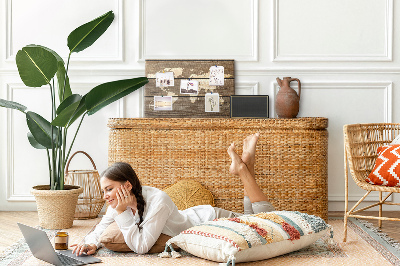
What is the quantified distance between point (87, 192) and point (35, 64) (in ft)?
3.49

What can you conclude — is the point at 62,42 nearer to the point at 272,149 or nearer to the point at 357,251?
the point at 272,149

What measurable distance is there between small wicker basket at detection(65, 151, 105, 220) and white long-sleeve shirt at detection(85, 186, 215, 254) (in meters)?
0.96

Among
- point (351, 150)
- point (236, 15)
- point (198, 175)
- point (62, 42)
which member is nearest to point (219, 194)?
point (198, 175)

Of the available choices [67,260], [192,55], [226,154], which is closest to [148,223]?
[67,260]

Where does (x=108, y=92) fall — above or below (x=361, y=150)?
above

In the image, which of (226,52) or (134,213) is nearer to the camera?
(134,213)

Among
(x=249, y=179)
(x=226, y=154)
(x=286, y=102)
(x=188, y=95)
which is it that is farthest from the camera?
(x=188, y=95)

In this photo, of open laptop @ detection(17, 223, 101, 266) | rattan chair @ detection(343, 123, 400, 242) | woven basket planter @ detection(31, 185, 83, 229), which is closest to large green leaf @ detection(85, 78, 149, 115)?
woven basket planter @ detection(31, 185, 83, 229)

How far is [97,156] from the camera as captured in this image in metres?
3.85

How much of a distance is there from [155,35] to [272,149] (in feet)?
4.37

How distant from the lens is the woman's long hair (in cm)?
242

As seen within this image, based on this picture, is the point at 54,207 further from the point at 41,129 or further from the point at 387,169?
the point at 387,169

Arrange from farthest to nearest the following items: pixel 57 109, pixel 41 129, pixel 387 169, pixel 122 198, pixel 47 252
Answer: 1. pixel 41 129
2. pixel 57 109
3. pixel 387 169
4. pixel 122 198
5. pixel 47 252

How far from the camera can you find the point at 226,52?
12.6 ft
